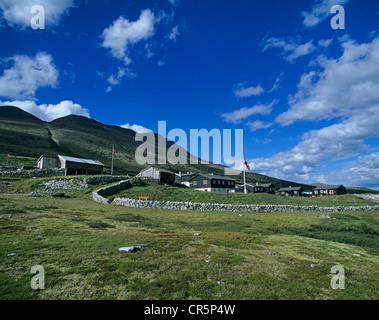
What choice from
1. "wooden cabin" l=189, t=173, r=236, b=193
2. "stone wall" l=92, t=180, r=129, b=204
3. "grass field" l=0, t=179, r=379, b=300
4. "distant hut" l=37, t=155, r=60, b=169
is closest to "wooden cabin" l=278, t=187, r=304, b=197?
"wooden cabin" l=189, t=173, r=236, b=193

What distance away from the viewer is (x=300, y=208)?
4162 cm

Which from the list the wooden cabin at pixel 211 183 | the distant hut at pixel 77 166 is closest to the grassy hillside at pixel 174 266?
the distant hut at pixel 77 166

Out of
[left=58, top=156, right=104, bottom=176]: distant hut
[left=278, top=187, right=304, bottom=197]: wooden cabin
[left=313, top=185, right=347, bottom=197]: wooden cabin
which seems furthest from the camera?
[left=278, top=187, right=304, bottom=197]: wooden cabin

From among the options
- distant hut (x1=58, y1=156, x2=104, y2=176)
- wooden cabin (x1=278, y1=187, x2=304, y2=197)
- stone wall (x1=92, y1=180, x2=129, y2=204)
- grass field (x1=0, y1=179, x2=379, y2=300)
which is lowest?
wooden cabin (x1=278, y1=187, x2=304, y2=197)

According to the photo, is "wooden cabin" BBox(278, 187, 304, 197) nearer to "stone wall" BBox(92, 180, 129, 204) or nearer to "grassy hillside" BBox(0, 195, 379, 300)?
"stone wall" BBox(92, 180, 129, 204)

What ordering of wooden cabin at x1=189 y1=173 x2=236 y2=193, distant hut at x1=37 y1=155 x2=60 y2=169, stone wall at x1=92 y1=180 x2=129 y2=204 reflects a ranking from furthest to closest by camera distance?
wooden cabin at x1=189 y1=173 x2=236 y2=193, distant hut at x1=37 y1=155 x2=60 y2=169, stone wall at x1=92 y1=180 x2=129 y2=204

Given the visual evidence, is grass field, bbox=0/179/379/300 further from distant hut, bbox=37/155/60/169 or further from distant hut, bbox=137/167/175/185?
distant hut, bbox=37/155/60/169

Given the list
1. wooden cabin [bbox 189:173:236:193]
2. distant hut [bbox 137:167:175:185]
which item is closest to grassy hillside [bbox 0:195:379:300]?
distant hut [bbox 137:167:175:185]

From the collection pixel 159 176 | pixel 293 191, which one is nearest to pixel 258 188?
pixel 293 191

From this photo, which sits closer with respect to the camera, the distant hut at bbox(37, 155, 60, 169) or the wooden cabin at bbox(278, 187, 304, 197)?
the distant hut at bbox(37, 155, 60, 169)

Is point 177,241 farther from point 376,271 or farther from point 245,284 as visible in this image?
point 376,271

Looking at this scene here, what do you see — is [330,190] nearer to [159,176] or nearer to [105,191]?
[159,176]

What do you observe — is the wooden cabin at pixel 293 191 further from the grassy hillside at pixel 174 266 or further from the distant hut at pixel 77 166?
the grassy hillside at pixel 174 266

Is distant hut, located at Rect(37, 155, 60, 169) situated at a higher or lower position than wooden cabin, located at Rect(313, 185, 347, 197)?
higher
